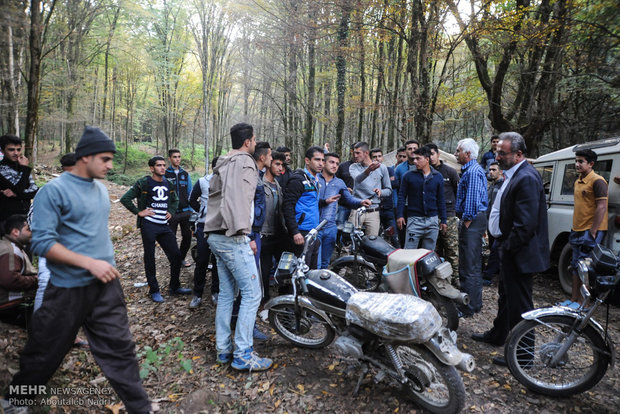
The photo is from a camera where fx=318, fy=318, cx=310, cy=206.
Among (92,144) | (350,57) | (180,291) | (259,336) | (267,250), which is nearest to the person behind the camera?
(92,144)

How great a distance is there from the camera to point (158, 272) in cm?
605

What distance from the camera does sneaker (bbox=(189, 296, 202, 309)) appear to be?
4465mm

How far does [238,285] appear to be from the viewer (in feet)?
9.78

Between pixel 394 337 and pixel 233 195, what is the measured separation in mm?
1746

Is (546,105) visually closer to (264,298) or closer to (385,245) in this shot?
(385,245)

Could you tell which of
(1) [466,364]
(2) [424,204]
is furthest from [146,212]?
(1) [466,364]

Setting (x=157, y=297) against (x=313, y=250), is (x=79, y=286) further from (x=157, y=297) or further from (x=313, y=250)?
(x=157, y=297)

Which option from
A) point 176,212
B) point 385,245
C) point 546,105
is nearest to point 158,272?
point 176,212

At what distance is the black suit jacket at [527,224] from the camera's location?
2891mm

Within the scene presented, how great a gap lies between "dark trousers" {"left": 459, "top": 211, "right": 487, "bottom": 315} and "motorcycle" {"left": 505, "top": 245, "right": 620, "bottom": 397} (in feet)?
4.24

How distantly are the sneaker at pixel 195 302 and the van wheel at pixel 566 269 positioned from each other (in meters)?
5.67

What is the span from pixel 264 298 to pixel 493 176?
4579 mm

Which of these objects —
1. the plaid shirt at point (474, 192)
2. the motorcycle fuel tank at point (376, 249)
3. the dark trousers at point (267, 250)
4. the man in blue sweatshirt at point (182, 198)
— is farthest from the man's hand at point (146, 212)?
the plaid shirt at point (474, 192)

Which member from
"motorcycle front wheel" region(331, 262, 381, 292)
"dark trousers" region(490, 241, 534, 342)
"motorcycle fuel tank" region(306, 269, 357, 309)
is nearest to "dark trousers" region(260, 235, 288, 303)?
"motorcycle front wheel" region(331, 262, 381, 292)
